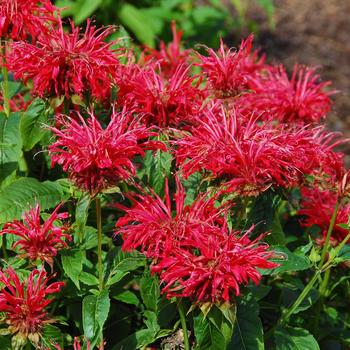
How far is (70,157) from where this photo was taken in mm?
1565

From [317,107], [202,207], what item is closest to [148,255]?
[202,207]

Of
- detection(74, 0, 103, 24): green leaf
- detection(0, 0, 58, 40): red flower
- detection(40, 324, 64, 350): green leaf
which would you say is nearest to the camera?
detection(40, 324, 64, 350): green leaf

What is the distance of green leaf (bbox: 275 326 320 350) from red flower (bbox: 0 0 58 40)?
0.98m

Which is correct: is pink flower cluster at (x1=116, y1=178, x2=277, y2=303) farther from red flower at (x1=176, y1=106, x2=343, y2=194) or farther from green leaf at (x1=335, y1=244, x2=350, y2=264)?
green leaf at (x1=335, y1=244, x2=350, y2=264)

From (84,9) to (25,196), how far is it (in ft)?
7.14

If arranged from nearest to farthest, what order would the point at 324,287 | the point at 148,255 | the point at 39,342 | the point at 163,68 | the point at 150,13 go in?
the point at 148,255 → the point at 39,342 → the point at 324,287 → the point at 163,68 → the point at 150,13

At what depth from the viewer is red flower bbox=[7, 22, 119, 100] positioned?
5.67 feet

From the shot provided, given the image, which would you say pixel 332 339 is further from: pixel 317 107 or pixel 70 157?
pixel 70 157

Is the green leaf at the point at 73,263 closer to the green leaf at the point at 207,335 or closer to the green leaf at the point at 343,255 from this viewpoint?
the green leaf at the point at 207,335

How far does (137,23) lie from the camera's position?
3.90m

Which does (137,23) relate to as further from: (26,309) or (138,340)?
(26,309)

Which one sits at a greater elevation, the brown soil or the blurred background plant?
the blurred background plant

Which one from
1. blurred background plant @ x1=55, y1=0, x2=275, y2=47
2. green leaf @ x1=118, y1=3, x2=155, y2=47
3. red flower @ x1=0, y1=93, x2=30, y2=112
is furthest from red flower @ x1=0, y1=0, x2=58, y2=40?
green leaf @ x1=118, y1=3, x2=155, y2=47

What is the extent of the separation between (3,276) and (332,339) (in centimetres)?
102
